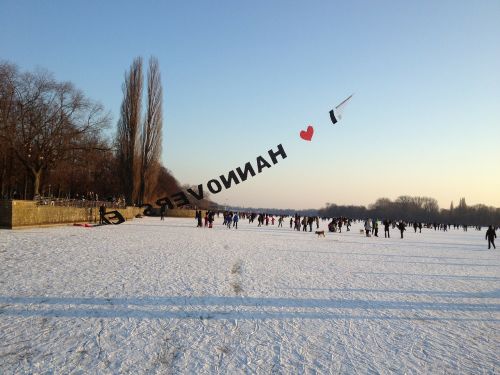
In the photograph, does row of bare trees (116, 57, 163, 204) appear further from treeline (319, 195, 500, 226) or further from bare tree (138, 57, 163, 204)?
treeline (319, 195, 500, 226)

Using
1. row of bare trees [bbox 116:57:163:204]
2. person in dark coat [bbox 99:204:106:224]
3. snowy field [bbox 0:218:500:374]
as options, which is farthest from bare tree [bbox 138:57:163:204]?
snowy field [bbox 0:218:500:374]

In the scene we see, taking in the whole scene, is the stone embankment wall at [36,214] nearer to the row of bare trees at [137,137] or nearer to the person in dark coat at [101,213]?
the person in dark coat at [101,213]

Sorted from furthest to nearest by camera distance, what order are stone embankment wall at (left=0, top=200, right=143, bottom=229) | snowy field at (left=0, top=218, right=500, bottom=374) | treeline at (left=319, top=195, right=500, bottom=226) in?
1. treeline at (left=319, top=195, right=500, bottom=226)
2. stone embankment wall at (left=0, top=200, right=143, bottom=229)
3. snowy field at (left=0, top=218, right=500, bottom=374)

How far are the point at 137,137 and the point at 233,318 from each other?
28.2 metres

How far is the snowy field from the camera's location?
4.03 m

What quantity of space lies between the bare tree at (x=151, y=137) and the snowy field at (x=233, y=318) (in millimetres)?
23531

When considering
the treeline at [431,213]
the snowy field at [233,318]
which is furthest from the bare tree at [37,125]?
the treeline at [431,213]

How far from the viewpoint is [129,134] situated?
31078 mm

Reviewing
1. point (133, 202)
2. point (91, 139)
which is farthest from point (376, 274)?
point (133, 202)

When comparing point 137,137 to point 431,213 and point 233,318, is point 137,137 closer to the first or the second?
point 233,318

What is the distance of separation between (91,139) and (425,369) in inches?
922

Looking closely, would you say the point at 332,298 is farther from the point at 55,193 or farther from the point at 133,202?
the point at 55,193

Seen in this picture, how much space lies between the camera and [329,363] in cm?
410

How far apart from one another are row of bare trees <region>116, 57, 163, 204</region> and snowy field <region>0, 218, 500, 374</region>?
72.4ft
